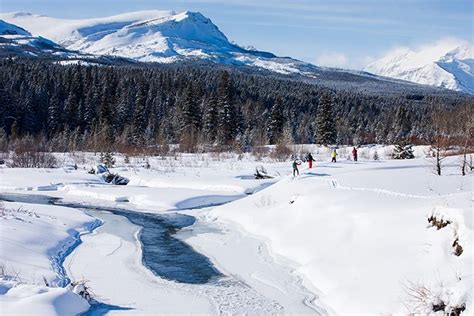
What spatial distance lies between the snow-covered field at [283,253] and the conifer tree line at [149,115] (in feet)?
104

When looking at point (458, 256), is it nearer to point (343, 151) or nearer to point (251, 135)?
point (343, 151)

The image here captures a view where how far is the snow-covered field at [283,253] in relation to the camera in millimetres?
11141

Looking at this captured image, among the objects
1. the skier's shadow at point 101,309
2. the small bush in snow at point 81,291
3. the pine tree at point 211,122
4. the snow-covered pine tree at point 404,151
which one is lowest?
the skier's shadow at point 101,309

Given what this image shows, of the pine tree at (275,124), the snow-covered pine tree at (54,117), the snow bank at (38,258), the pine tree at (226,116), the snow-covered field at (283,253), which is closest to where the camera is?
the snow bank at (38,258)

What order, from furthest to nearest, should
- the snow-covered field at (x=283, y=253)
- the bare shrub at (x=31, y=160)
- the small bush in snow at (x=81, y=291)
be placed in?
1. the bare shrub at (x=31, y=160)
2. the small bush in snow at (x=81, y=291)
3. the snow-covered field at (x=283, y=253)

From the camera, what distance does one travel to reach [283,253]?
1756 centimetres

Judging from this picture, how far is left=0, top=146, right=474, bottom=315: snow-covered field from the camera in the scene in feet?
36.6

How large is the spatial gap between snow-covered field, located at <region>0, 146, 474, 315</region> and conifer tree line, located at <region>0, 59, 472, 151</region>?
31569mm

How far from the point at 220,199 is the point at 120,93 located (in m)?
56.4

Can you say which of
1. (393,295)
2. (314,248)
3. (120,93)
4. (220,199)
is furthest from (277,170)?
(120,93)

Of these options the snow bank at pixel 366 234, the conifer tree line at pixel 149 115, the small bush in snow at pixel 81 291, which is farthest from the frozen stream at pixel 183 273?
the conifer tree line at pixel 149 115

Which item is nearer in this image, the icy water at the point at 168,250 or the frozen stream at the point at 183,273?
the frozen stream at the point at 183,273

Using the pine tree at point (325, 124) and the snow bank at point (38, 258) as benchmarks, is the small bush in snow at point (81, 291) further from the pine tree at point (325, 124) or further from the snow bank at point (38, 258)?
the pine tree at point (325, 124)

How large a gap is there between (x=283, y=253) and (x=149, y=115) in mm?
66913
